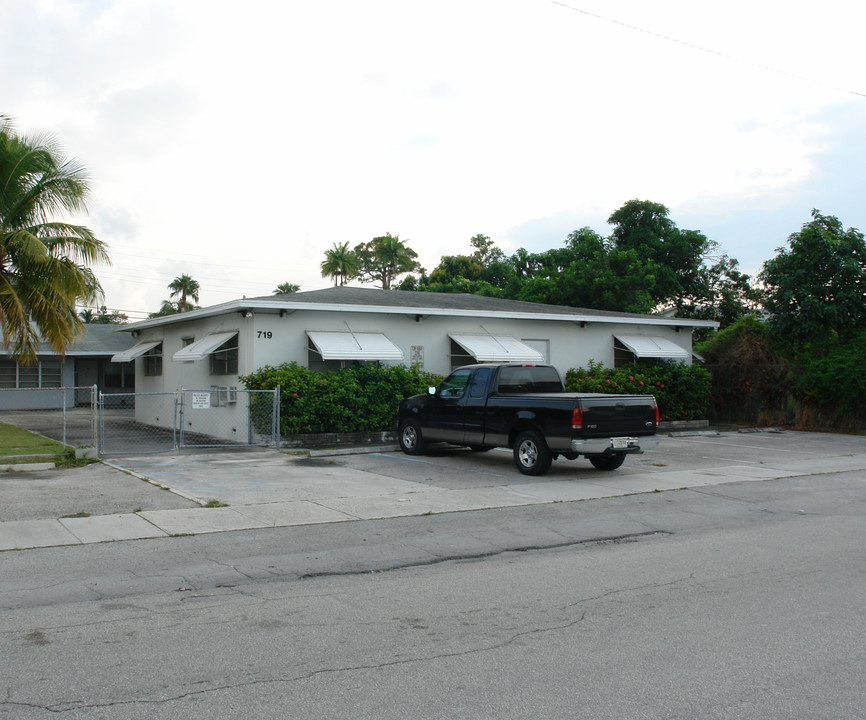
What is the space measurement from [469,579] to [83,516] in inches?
200

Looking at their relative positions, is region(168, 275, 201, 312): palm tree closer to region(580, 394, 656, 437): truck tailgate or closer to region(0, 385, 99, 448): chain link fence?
region(0, 385, 99, 448): chain link fence

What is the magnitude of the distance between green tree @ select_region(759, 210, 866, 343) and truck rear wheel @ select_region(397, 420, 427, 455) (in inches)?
581

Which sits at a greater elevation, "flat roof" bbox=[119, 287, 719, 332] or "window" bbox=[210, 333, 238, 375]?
"flat roof" bbox=[119, 287, 719, 332]

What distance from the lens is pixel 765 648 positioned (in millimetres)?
4875

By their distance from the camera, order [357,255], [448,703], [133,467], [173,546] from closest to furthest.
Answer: [448,703] < [173,546] < [133,467] < [357,255]

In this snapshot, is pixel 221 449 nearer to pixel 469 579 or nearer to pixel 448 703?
pixel 469 579

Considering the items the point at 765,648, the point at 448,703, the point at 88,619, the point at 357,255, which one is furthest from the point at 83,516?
the point at 357,255

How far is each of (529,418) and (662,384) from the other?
10.6 m

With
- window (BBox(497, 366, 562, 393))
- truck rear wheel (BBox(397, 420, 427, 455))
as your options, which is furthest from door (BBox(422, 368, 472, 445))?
window (BBox(497, 366, 562, 393))

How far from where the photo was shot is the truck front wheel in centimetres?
1298

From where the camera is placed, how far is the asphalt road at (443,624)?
13.4 feet

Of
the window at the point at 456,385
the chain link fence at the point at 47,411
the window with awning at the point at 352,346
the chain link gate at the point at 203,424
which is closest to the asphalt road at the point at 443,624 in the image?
the window at the point at 456,385

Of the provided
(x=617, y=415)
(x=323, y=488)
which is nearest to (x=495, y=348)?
(x=617, y=415)

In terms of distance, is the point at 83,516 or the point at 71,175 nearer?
the point at 83,516
